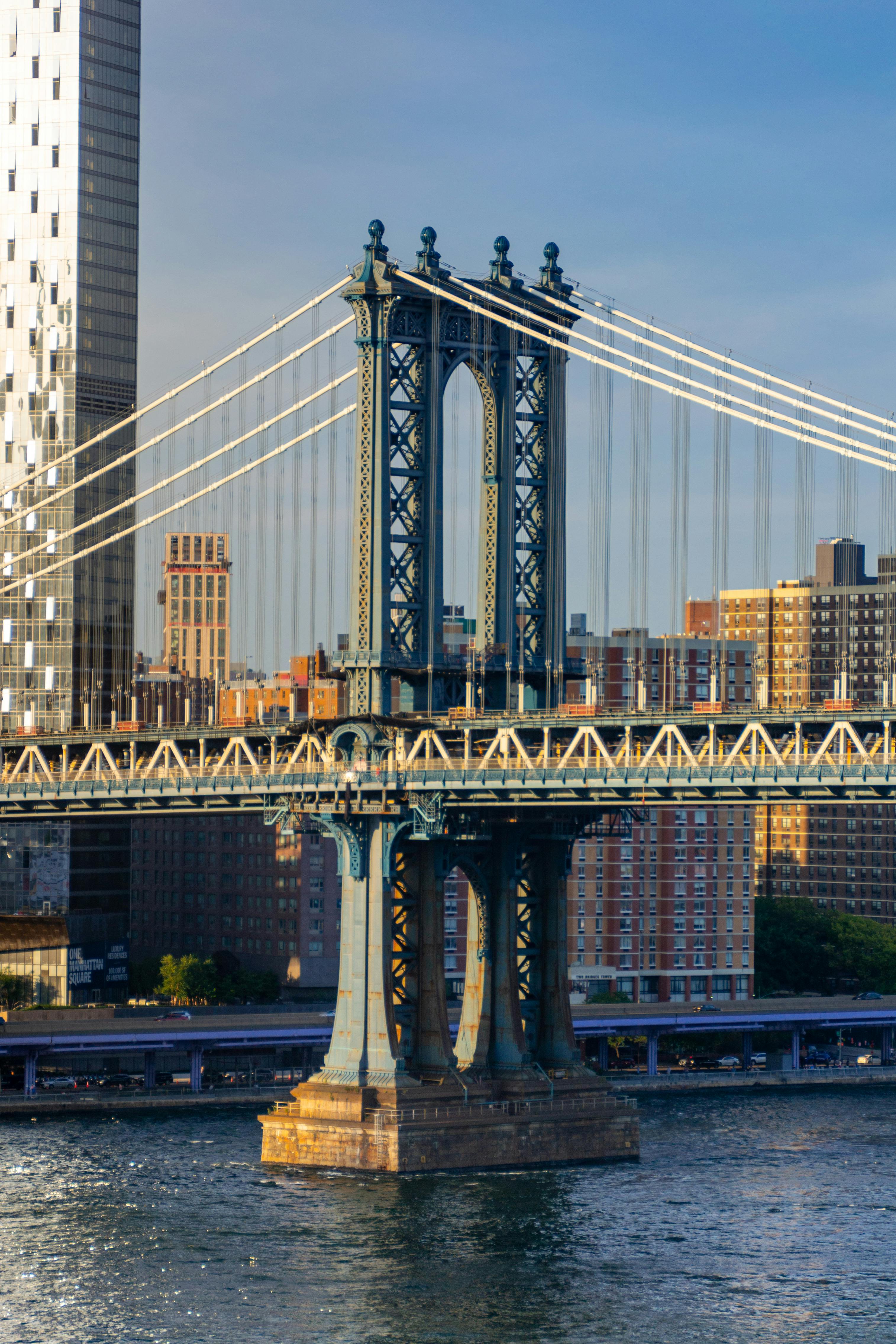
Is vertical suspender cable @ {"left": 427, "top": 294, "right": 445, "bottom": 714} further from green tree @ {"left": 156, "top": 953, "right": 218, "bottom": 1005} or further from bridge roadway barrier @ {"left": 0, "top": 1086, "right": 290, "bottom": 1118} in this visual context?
green tree @ {"left": 156, "top": 953, "right": 218, "bottom": 1005}

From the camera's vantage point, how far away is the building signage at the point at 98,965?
16425cm

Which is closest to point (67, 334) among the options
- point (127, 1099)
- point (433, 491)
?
point (127, 1099)

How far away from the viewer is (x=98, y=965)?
6590 inches

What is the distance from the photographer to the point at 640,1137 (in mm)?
117562

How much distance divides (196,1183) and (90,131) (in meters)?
103

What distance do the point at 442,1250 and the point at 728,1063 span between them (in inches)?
3208

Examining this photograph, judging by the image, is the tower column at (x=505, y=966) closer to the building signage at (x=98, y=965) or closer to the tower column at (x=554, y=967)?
the tower column at (x=554, y=967)

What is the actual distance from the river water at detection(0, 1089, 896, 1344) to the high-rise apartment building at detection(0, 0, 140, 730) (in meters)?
67.7

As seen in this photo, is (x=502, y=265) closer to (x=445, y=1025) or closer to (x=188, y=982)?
(x=445, y=1025)

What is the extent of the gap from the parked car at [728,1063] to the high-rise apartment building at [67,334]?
169ft

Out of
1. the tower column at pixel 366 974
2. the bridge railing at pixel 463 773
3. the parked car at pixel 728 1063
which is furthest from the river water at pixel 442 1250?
the parked car at pixel 728 1063

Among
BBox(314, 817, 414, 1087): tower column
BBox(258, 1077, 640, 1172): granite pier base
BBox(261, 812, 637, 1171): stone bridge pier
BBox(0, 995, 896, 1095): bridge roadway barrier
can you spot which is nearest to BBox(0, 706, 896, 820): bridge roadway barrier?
BBox(314, 817, 414, 1087): tower column

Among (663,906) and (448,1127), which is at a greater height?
(663,906)

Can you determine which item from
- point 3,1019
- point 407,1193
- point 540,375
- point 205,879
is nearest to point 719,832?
point 205,879
